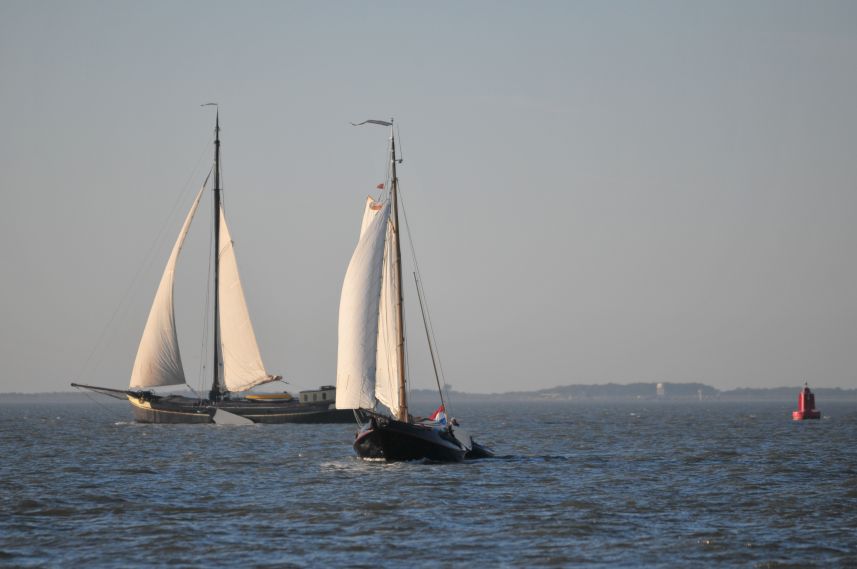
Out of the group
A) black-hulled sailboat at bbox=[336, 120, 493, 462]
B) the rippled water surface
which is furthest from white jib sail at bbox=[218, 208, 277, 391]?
black-hulled sailboat at bbox=[336, 120, 493, 462]

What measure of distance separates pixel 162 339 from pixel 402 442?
4442 cm

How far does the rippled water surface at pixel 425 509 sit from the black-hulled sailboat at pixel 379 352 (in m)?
1.30

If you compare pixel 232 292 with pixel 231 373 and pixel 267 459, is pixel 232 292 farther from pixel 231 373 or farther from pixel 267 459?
pixel 267 459

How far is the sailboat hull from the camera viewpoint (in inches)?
1938

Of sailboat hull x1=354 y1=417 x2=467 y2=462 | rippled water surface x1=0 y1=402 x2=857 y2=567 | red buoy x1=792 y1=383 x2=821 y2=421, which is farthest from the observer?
red buoy x1=792 y1=383 x2=821 y2=421

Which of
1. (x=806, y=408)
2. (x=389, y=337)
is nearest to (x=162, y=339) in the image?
(x=389, y=337)

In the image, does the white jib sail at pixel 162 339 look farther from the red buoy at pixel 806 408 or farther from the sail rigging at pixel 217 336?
the red buoy at pixel 806 408

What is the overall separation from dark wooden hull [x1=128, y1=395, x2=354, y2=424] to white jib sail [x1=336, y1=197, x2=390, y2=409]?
146 feet

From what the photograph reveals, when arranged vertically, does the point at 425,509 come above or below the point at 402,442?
below

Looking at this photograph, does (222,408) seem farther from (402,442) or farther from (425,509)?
(425,509)

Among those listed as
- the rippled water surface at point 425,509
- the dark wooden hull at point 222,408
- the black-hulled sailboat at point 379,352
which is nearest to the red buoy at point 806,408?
the dark wooden hull at point 222,408

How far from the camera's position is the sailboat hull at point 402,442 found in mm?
49219

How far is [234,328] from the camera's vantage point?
300 feet

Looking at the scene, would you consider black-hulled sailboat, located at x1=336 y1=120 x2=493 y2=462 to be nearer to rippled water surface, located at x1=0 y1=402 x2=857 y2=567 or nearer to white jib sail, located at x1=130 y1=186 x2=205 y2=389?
rippled water surface, located at x1=0 y1=402 x2=857 y2=567
